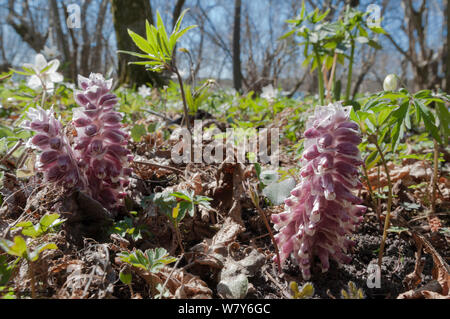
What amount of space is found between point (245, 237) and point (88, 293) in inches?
24.6

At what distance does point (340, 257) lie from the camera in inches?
43.1

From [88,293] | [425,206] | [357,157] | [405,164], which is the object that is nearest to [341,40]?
[405,164]

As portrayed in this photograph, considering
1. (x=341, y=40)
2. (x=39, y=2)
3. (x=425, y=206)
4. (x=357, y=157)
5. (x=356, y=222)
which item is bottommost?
(x=425, y=206)

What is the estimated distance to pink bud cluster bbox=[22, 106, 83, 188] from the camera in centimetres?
111

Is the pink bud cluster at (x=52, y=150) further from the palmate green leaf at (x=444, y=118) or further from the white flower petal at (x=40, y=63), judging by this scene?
the palmate green leaf at (x=444, y=118)

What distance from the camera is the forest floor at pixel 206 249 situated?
99 centimetres

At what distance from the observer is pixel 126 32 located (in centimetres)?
477

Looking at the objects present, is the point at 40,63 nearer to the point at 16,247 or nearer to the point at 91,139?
the point at 91,139

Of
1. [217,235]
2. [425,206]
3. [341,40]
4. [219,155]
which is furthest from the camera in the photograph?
[341,40]

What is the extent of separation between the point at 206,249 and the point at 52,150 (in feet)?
2.10

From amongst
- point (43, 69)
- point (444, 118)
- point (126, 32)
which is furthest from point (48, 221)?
point (126, 32)

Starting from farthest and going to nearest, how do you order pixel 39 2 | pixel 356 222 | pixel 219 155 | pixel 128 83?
pixel 39 2 → pixel 128 83 → pixel 219 155 → pixel 356 222

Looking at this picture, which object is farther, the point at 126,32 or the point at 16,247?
the point at 126,32
